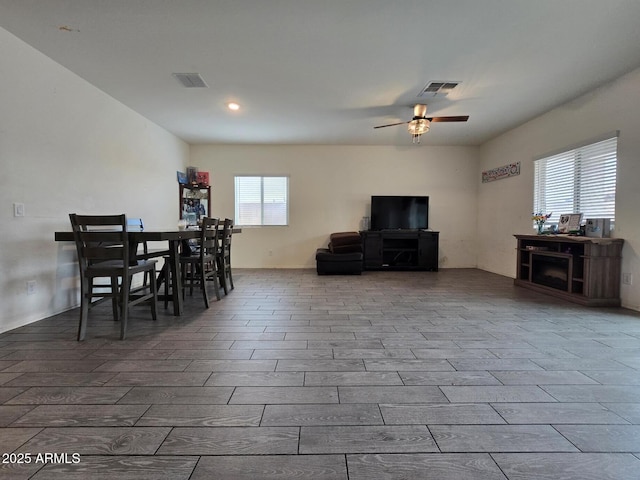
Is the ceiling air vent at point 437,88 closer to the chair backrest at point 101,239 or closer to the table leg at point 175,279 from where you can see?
the table leg at point 175,279

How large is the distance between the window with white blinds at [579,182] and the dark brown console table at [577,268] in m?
0.48

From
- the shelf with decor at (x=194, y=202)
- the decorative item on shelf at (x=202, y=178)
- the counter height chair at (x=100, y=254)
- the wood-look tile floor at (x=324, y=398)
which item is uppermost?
the decorative item on shelf at (x=202, y=178)

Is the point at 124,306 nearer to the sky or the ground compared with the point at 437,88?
nearer to the ground

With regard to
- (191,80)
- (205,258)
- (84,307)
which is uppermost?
(191,80)

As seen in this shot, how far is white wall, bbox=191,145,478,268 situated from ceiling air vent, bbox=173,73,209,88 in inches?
116

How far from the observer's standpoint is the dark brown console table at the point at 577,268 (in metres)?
3.55

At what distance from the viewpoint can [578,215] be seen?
4051 mm

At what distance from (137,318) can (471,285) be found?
4639 millimetres

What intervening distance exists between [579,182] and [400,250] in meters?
3.14

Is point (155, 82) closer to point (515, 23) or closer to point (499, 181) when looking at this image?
point (515, 23)

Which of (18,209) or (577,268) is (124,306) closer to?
(18,209)

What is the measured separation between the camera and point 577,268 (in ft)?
12.6

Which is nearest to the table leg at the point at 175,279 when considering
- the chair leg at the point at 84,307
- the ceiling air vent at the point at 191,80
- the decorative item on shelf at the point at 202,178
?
the chair leg at the point at 84,307

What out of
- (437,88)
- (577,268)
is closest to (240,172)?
(437,88)
